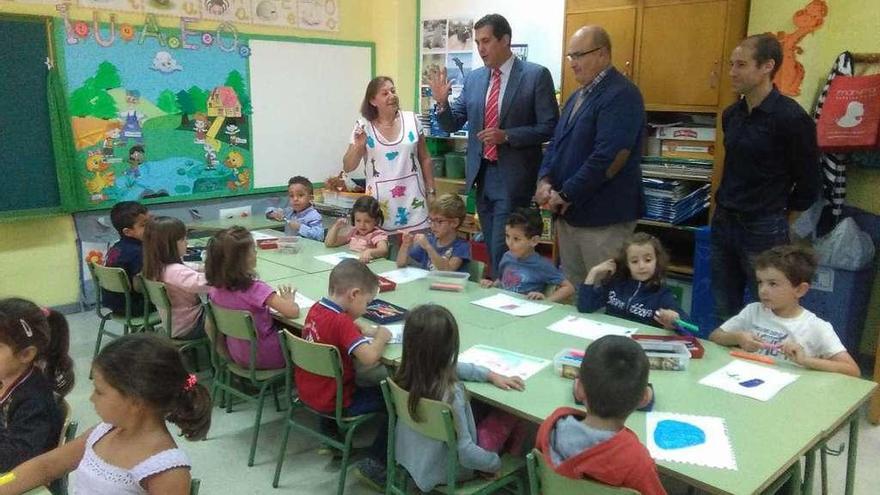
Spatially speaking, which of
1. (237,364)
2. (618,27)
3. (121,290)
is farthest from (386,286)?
(618,27)

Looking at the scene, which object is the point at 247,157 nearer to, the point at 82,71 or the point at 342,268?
the point at 82,71

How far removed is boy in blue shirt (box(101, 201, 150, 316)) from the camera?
3.77 metres

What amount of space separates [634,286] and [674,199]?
1.78 meters

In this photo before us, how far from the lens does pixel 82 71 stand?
180 inches

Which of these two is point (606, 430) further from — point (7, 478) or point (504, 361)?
point (7, 478)

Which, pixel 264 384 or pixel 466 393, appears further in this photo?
pixel 264 384

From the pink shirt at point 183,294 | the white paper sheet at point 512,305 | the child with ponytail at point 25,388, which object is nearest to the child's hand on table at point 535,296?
the white paper sheet at point 512,305

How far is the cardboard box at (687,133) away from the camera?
417cm

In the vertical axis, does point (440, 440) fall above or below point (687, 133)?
below

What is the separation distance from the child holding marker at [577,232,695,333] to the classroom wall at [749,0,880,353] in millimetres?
1947

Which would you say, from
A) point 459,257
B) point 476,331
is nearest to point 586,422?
point 476,331

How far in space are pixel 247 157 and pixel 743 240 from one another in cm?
390

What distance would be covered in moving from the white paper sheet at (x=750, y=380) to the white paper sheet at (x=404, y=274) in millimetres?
1562

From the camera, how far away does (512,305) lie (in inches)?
113
